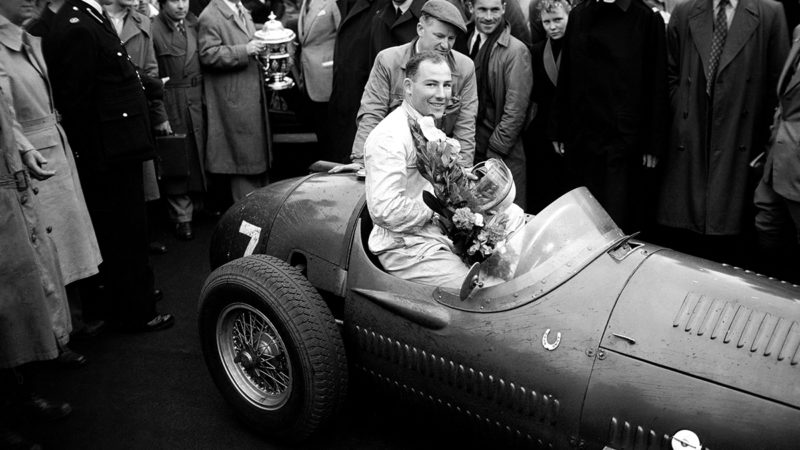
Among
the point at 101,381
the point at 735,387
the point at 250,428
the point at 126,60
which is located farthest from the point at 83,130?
the point at 735,387

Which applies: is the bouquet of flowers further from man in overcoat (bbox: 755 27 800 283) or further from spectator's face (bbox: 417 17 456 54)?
man in overcoat (bbox: 755 27 800 283)

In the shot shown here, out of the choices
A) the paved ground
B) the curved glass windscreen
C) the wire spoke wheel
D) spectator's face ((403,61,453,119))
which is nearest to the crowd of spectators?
the paved ground

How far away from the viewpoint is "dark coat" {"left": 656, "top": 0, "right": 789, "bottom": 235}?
4.75 m

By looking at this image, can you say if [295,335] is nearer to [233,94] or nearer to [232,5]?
[233,94]

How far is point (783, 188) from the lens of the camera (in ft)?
14.4

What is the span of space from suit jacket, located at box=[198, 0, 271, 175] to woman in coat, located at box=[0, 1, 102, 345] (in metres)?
2.26

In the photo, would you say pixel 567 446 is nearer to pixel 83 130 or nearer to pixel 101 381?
pixel 101 381

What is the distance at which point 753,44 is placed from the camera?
475 centimetres

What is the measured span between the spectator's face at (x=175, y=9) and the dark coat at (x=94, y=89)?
71.2 inches

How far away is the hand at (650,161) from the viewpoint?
16.6 ft

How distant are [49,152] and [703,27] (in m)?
4.01

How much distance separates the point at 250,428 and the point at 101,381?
3.41 ft

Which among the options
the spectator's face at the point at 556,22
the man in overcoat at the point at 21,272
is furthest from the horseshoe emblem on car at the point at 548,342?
the spectator's face at the point at 556,22

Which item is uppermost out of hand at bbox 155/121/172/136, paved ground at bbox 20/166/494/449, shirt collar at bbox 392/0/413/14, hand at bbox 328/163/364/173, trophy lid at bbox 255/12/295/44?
shirt collar at bbox 392/0/413/14
